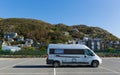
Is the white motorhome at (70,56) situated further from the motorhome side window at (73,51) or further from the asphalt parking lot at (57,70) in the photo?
the asphalt parking lot at (57,70)

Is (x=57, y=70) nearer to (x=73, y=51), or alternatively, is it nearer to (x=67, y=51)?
(x=67, y=51)

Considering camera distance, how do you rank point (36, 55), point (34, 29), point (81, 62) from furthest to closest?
point (34, 29) → point (36, 55) → point (81, 62)

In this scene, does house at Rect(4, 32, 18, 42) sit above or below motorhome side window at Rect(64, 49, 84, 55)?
above

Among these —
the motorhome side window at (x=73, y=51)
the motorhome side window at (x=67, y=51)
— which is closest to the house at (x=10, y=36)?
the motorhome side window at (x=67, y=51)

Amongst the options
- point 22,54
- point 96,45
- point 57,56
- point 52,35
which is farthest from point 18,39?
point 57,56

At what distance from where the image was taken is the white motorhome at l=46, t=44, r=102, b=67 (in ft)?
92.3

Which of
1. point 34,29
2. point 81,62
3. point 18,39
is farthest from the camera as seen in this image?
point 34,29

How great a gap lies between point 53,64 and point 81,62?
2.51 meters

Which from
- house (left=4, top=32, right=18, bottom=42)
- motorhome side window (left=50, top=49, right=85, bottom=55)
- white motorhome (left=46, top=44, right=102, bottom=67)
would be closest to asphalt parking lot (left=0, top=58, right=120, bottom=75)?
white motorhome (left=46, top=44, right=102, bottom=67)

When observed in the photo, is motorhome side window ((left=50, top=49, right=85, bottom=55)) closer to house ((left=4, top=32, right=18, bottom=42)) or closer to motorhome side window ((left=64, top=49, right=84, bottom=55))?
motorhome side window ((left=64, top=49, right=84, bottom=55))

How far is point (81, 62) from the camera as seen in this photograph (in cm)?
2819

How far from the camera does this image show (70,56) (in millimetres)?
28250

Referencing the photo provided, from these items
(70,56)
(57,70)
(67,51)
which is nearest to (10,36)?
(67,51)

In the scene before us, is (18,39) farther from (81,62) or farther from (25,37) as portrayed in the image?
(81,62)
